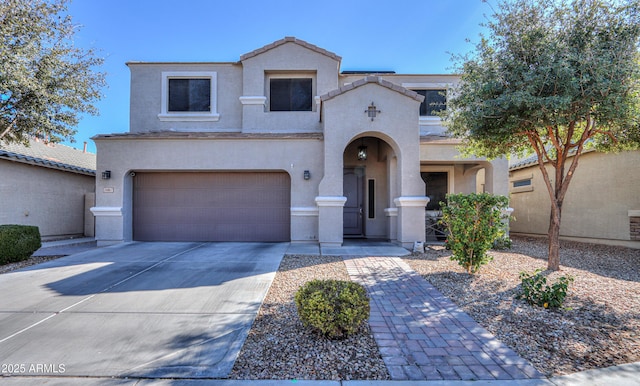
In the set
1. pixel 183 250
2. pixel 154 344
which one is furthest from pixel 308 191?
pixel 154 344

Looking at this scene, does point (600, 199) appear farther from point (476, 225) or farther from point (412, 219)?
point (476, 225)

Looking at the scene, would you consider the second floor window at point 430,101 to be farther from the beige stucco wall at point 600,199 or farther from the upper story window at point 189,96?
the upper story window at point 189,96

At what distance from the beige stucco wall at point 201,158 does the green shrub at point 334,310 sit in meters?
6.29

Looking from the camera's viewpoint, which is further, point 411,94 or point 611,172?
point 611,172

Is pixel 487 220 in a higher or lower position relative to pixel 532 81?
lower

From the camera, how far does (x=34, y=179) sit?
1105 cm

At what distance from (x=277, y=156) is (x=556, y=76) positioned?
7.20 m

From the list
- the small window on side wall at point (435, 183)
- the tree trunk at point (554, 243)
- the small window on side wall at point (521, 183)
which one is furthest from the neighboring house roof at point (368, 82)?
the small window on side wall at point (521, 183)

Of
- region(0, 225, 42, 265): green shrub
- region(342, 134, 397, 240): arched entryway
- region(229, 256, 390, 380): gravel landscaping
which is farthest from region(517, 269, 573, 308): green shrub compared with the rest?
region(0, 225, 42, 265): green shrub

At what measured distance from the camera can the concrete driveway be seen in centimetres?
293

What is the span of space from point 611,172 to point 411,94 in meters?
7.08

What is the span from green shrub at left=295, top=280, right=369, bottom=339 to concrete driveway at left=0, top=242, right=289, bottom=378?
0.82 meters

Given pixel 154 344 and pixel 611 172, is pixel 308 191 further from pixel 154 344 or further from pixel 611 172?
pixel 611 172

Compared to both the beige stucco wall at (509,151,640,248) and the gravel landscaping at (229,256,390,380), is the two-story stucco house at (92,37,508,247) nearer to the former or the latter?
the beige stucco wall at (509,151,640,248)
